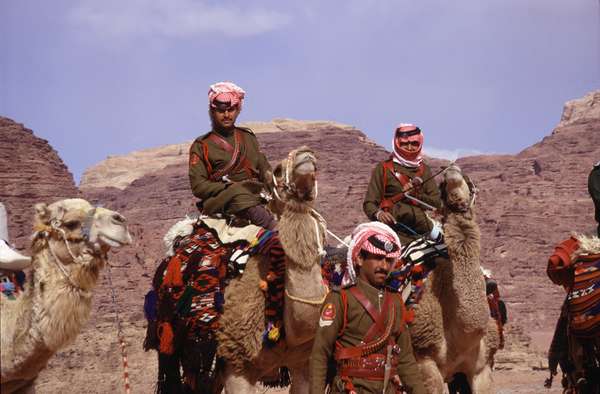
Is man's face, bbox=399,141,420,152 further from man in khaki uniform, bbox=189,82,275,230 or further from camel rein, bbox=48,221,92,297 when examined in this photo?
camel rein, bbox=48,221,92,297

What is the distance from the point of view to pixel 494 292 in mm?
12531

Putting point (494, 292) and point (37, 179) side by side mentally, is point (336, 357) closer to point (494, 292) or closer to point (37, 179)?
point (494, 292)

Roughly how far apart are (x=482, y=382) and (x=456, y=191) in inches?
74.1

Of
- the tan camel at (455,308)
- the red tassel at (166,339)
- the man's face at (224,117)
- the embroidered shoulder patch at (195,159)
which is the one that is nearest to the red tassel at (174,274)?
the red tassel at (166,339)

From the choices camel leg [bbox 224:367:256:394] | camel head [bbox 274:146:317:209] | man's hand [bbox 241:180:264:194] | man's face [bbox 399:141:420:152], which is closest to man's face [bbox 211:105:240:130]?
man's hand [bbox 241:180:264:194]

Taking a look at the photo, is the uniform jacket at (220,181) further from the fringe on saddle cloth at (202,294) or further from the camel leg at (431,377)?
the camel leg at (431,377)

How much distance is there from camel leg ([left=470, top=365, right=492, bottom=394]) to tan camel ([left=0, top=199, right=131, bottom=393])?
464cm

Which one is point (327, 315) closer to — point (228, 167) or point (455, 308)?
point (228, 167)

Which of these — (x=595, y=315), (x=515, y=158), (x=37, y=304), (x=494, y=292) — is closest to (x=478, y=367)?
(x=595, y=315)

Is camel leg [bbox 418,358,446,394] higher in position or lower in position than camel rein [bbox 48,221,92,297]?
lower

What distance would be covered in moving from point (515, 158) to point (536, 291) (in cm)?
4657

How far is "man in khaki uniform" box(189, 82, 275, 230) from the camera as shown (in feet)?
30.9

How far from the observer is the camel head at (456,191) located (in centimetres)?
932

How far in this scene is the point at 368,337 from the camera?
6.85 m
